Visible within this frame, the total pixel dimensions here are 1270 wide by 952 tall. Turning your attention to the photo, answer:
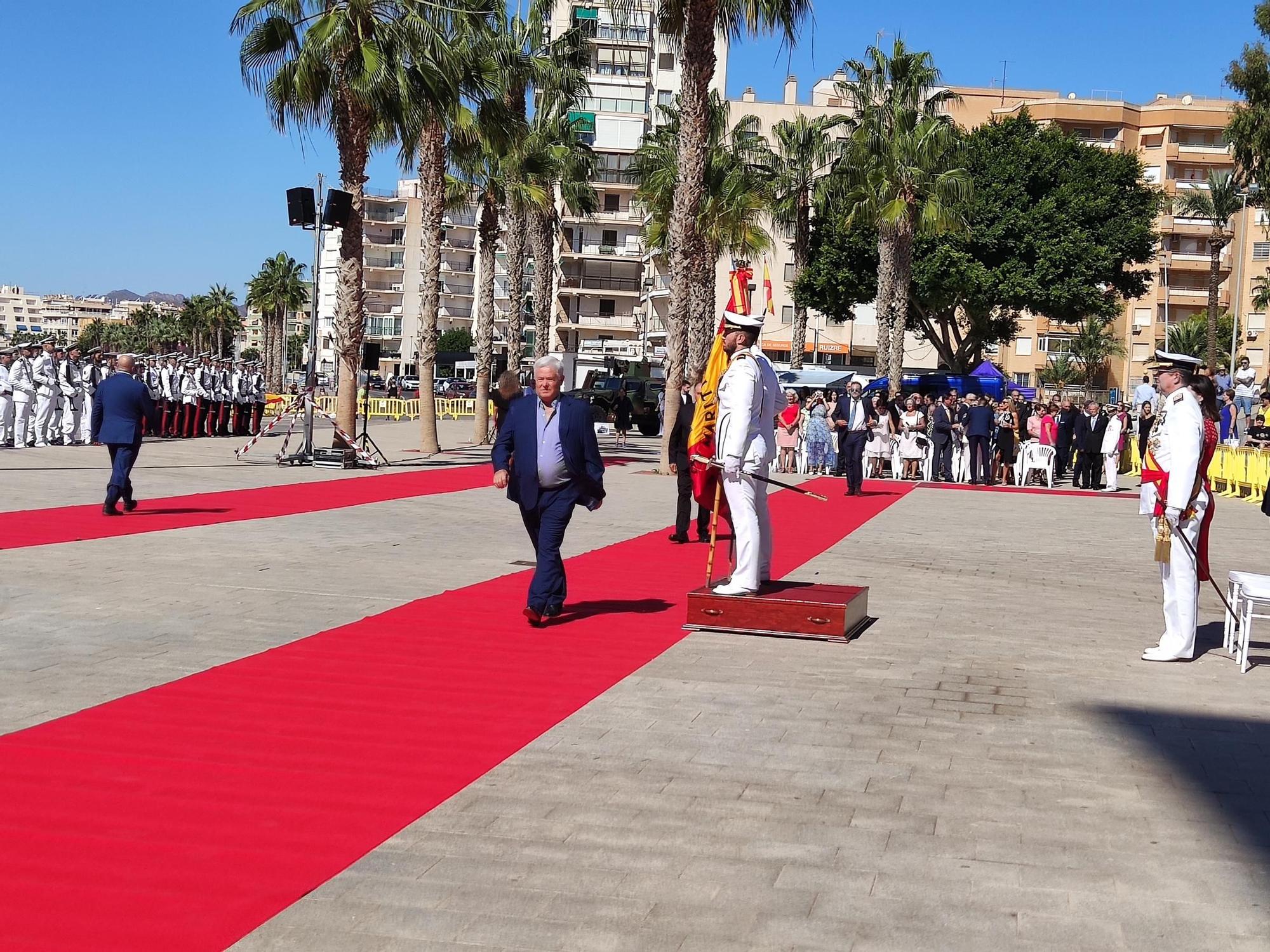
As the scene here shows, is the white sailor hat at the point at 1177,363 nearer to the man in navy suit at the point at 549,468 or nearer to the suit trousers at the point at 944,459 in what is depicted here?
the man in navy suit at the point at 549,468

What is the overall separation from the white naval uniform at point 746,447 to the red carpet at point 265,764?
75 cm

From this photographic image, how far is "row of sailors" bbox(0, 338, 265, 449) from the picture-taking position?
2659 cm

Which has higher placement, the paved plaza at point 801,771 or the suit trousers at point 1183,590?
the suit trousers at point 1183,590

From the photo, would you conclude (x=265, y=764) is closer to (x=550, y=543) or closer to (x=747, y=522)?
(x=550, y=543)

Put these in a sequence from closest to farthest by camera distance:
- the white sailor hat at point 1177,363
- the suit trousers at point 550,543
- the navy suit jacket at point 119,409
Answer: the white sailor hat at point 1177,363
the suit trousers at point 550,543
the navy suit jacket at point 119,409

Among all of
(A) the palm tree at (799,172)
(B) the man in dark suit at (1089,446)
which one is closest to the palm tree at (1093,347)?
(A) the palm tree at (799,172)

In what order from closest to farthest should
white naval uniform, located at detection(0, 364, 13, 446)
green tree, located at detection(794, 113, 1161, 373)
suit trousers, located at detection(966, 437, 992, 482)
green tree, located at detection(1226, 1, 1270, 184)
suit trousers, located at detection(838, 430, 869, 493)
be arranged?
1. suit trousers, located at detection(838, 430, 869, 493)
2. white naval uniform, located at detection(0, 364, 13, 446)
3. suit trousers, located at detection(966, 437, 992, 482)
4. green tree, located at detection(1226, 1, 1270, 184)
5. green tree, located at detection(794, 113, 1161, 373)

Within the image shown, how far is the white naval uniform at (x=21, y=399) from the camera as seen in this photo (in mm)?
26375

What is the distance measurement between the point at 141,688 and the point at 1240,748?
5.50 meters

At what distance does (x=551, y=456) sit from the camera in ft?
29.9

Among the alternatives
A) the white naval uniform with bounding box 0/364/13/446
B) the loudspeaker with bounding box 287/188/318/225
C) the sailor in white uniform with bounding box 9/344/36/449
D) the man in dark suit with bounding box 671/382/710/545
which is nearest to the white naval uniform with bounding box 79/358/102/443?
the sailor in white uniform with bounding box 9/344/36/449

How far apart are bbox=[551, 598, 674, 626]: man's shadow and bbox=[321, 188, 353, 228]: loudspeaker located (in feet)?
51.7

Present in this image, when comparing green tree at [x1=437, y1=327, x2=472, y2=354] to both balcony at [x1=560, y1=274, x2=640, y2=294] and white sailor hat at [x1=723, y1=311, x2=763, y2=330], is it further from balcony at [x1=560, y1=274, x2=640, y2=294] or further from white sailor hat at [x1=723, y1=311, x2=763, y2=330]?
white sailor hat at [x1=723, y1=311, x2=763, y2=330]

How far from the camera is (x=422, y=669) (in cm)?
779
